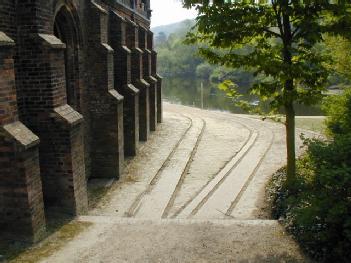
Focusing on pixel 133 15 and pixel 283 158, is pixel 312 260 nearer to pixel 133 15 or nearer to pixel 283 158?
pixel 283 158

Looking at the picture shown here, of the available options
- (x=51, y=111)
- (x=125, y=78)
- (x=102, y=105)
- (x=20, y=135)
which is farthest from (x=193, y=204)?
(x=125, y=78)

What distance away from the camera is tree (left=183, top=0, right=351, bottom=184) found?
26.0 ft

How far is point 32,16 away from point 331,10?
5656mm

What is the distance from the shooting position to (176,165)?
1456 cm

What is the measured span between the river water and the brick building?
24.7 metres

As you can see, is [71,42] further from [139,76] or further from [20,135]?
[139,76]

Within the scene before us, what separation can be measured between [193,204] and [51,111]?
4.66 meters

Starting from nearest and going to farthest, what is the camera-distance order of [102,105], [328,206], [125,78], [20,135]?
[328,206] → [20,135] → [102,105] → [125,78]

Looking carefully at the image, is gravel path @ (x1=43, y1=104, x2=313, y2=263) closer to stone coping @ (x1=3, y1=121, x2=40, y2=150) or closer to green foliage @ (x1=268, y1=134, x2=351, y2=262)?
green foliage @ (x1=268, y1=134, x2=351, y2=262)

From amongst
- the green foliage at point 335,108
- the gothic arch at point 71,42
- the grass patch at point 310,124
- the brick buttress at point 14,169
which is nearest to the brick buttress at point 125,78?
the gothic arch at point 71,42

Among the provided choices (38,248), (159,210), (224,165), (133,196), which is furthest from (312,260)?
(224,165)

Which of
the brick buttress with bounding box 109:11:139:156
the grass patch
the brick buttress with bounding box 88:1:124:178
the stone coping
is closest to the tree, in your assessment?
the stone coping

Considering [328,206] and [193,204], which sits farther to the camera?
[193,204]

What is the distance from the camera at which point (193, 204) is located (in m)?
10.8
